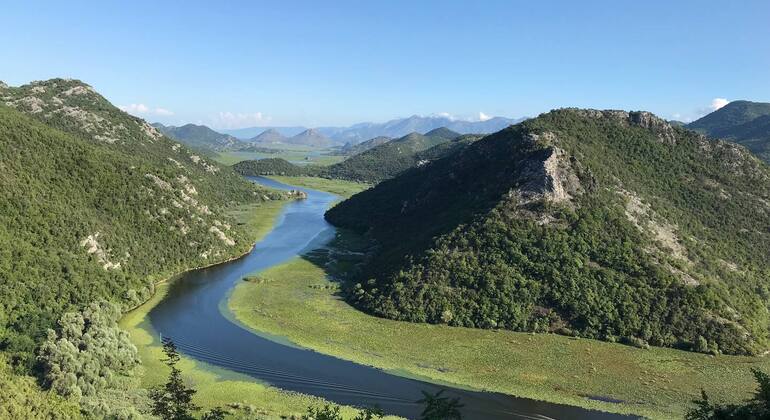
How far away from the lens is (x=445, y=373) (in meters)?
96.4

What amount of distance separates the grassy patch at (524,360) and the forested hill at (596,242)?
5.19 meters

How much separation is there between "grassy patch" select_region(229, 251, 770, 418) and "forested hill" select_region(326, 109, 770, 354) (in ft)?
17.0

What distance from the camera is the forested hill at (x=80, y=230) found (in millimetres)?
103750

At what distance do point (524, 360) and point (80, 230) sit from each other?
113 meters

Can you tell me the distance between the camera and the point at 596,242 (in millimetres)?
130500

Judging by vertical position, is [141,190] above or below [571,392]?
above

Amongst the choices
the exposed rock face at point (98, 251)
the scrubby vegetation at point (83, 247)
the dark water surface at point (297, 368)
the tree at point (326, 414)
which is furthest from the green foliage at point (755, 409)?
the exposed rock face at point (98, 251)

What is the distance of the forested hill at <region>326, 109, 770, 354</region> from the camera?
4537 inches

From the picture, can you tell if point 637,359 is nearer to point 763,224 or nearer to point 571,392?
point 571,392

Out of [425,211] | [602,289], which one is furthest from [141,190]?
[602,289]

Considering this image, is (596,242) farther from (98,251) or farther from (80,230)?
(80,230)

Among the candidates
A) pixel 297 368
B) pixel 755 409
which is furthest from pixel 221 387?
pixel 755 409

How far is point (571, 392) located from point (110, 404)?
7727 cm

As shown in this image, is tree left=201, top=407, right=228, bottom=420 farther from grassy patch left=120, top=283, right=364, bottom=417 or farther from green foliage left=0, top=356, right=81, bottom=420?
green foliage left=0, top=356, right=81, bottom=420
